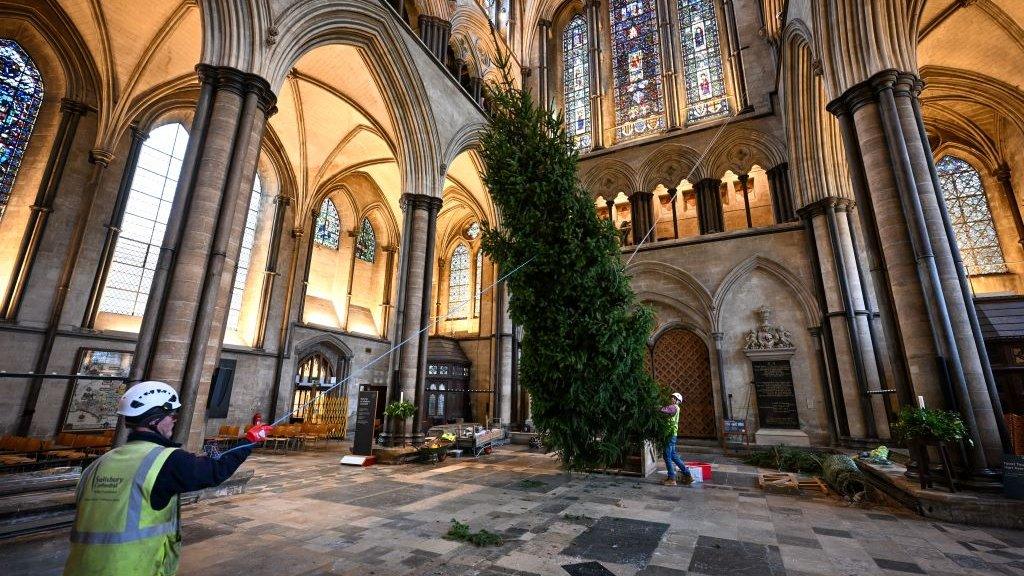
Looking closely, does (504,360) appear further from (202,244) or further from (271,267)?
(202,244)

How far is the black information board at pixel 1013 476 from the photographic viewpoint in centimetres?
439

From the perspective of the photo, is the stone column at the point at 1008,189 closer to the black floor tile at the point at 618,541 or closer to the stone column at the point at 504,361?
the stone column at the point at 504,361

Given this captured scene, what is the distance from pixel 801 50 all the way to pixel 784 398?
8.91 meters

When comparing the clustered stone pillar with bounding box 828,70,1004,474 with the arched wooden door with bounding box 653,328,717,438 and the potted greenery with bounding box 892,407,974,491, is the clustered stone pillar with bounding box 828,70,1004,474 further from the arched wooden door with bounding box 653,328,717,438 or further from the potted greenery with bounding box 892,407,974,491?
the arched wooden door with bounding box 653,328,717,438

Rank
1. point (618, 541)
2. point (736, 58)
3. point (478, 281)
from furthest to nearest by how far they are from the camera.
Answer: point (478, 281) → point (736, 58) → point (618, 541)

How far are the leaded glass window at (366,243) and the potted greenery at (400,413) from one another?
1031 centimetres

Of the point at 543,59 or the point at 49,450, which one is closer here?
the point at 49,450

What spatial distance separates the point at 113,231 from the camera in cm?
1044

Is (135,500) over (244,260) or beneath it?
beneath

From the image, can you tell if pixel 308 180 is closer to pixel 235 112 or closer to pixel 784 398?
pixel 235 112

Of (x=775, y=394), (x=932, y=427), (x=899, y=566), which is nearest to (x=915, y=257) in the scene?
(x=932, y=427)

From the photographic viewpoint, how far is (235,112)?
6.60 m

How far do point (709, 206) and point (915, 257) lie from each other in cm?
783

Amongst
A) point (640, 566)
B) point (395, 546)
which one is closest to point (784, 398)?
point (640, 566)
